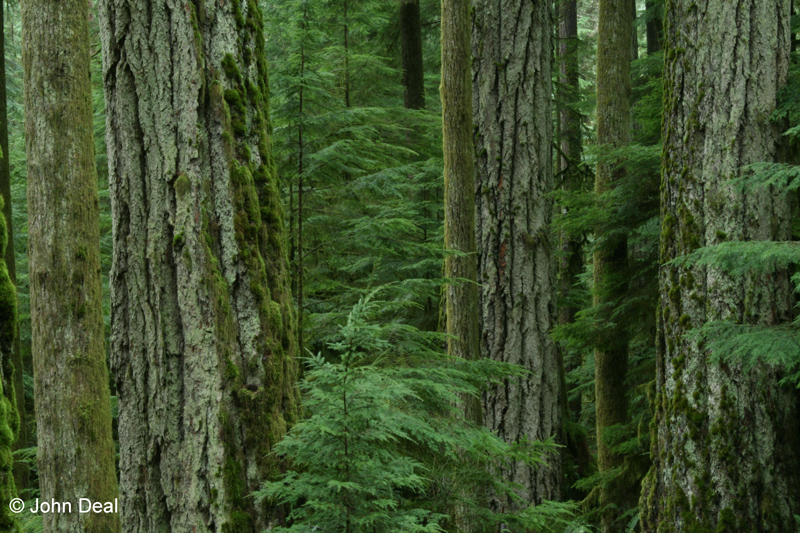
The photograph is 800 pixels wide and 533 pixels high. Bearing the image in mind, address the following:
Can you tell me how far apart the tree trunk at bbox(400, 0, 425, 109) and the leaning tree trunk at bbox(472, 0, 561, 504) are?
5.69 meters

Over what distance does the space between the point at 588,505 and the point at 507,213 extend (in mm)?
3539

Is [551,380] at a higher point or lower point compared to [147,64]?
lower

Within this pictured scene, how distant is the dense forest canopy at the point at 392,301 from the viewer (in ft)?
9.02

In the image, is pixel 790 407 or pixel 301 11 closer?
pixel 790 407

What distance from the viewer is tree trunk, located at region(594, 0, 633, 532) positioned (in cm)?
682

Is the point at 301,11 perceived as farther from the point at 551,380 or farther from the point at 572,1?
the point at 572,1

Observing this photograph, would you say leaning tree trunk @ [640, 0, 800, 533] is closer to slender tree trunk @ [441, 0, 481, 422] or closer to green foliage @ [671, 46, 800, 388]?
green foliage @ [671, 46, 800, 388]

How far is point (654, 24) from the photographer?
14.8 meters

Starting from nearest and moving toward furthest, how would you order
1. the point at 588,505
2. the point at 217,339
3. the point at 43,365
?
1. the point at 217,339
2. the point at 43,365
3. the point at 588,505

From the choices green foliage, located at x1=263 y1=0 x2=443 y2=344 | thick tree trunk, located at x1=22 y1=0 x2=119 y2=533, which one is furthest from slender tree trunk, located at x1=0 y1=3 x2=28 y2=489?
green foliage, located at x1=263 y1=0 x2=443 y2=344

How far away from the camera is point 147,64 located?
2.82m

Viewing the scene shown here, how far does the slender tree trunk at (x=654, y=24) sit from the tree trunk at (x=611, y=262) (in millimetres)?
894

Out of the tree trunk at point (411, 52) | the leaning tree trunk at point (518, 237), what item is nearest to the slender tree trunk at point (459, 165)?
the leaning tree trunk at point (518, 237)

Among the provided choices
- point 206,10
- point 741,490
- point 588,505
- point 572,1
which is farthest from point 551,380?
point 572,1
